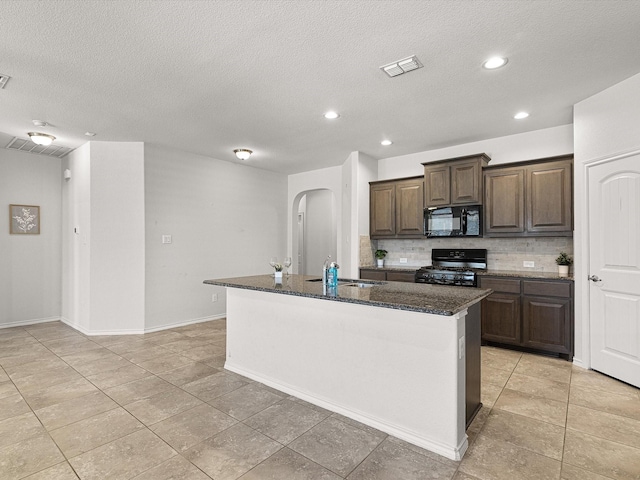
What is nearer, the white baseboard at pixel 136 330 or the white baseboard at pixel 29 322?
the white baseboard at pixel 136 330

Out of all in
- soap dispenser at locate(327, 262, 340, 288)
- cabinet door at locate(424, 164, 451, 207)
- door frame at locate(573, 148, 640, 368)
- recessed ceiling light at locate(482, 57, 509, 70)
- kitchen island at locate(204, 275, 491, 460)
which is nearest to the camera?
kitchen island at locate(204, 275, 491, 460)

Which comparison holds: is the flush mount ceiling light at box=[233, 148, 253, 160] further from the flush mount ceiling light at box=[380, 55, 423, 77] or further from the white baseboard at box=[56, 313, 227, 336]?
the flush mount ceiling light at box=[380, 55, 423, 77]

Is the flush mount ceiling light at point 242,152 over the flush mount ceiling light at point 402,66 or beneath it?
beneath

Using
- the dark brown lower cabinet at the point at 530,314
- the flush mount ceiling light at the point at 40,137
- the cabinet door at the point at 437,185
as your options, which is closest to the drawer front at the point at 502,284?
the dark brown lower cabinet at the point at 530,314

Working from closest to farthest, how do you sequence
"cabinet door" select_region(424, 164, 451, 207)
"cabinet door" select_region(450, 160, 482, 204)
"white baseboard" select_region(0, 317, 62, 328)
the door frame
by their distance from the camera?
1. the door frame
2. "cabinet door" select_region(450, 160, 482, 204)
3. "cabinet door" select_region(424, 164, 451, 207)
4. "white baseboard" select_region(0, 317, 62, 328)

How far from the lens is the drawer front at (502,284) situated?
3.94 metres

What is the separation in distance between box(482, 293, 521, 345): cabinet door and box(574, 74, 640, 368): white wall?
57 cm

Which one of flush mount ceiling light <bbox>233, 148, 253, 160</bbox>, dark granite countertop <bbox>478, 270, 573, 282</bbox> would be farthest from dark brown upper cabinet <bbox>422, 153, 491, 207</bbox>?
flush mount ceiling light <bbox>233, 148, 253, 160</bbox>

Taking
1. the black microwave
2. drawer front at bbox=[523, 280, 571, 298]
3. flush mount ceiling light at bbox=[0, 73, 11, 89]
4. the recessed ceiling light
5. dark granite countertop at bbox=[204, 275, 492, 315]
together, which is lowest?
drawer front at bbox=[523, 280, 571, 298]

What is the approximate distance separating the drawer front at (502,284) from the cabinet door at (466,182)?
101cm

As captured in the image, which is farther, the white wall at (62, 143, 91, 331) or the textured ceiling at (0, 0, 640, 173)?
the white wall at (62, 143, 91, 331)

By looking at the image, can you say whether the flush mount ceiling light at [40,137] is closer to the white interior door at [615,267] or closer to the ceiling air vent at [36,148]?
the ceiling air vent at [36,148]

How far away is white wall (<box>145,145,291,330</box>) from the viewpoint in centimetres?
497

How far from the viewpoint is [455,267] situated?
4828 millimetres
